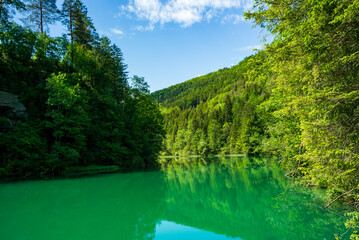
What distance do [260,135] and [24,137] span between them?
48.3 metres

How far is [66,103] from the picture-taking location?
20.0 m

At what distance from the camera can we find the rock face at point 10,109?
56.4ft

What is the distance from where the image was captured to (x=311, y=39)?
4641 millimetres

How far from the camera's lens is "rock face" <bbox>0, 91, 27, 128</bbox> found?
677 inches

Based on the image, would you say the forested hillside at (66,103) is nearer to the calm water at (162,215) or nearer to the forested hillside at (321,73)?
the calm water at (162,215)

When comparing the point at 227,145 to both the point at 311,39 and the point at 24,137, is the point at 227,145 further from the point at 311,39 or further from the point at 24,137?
the point at 311,39

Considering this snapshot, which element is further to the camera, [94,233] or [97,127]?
[97,127]

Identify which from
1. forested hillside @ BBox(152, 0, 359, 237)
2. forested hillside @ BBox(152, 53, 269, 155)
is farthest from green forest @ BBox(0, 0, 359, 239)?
forested hillside @ BBox(152, 53, 269, 155)

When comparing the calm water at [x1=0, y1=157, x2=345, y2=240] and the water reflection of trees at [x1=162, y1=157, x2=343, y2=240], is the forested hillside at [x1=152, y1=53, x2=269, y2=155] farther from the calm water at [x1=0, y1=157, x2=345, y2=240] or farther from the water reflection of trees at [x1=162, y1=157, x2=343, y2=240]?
the calm water at [x1=0, y1=157, x2=345, y2=240]

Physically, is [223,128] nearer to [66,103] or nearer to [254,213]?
[66,103]

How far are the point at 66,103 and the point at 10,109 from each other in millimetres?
4410

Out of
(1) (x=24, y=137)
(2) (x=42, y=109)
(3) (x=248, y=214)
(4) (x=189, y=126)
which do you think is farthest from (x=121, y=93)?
(4) (x=189, y=126)

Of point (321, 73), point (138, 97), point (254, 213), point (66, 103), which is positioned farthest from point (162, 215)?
point (138, 97)

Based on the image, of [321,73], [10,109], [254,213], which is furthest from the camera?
[10,109]
